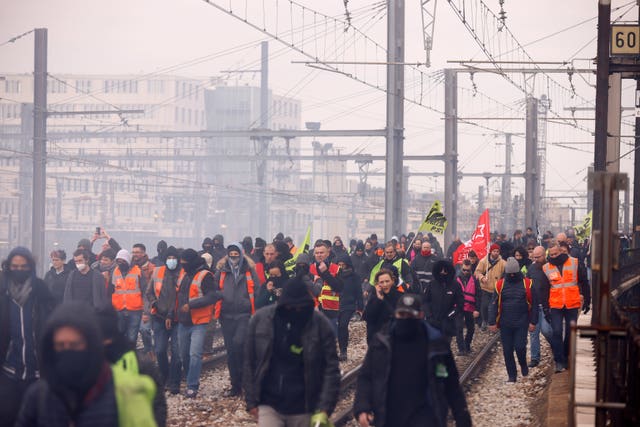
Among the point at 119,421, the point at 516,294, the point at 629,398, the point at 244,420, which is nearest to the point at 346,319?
the point at 516,294

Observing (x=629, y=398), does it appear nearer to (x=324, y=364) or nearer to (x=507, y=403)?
(x=324, y=364)

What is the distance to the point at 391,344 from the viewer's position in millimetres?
6934

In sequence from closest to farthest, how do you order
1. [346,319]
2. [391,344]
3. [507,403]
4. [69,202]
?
[391,344]
[507,403]
[346,319]
[69,202]

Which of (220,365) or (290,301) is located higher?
(290,301)

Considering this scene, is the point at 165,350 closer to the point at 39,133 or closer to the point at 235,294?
the point at 235,294

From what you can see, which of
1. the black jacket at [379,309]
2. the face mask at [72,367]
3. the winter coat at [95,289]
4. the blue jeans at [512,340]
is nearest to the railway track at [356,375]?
the black jacket at [379,309]

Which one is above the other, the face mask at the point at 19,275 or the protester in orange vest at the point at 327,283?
the face mask at the point at 19,275

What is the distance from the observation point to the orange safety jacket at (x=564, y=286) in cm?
1433

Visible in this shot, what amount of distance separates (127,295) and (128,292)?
4cm

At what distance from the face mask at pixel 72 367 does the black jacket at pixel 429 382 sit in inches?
110

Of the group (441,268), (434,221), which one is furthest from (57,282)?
(434,221)

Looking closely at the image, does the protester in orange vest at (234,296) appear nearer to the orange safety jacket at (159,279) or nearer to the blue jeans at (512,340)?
the orange safety jacket at (159,279)

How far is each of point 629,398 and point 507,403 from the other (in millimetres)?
6265

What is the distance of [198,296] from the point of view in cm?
1286
